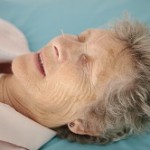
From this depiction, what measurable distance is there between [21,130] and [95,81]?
0.36 meters

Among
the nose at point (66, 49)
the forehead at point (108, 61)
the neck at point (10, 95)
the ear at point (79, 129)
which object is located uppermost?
the nose at point (66, 49)

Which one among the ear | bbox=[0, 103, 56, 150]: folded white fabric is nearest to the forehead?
the ear

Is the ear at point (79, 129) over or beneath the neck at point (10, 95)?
beneath

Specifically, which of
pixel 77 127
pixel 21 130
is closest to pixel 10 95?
pixel 21 130

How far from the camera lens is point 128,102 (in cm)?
124

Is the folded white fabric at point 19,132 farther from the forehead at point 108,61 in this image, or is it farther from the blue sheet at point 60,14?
the blue sheet at point 60,14

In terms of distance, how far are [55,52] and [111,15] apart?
677mm

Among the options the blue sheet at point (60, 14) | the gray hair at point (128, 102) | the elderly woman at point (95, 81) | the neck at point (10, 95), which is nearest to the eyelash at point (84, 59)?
the elderly woman at point (95, 81)

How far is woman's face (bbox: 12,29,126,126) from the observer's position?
1.22 m

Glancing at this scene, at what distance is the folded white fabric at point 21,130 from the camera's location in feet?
4.14

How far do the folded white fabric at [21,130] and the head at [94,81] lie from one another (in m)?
0.08

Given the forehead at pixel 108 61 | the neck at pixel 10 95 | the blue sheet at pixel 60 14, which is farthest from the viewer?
the blue sheet at pixel 60 14

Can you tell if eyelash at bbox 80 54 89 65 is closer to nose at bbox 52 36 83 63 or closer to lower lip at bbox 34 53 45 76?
nose at bbox 52 36 83 63

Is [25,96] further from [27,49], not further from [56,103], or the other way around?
[27,49]
